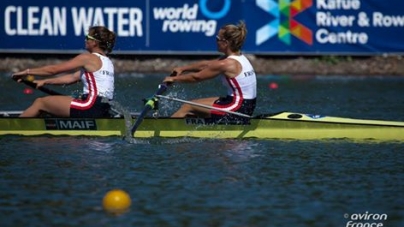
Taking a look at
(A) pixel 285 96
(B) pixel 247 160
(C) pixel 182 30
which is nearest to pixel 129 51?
(C) pixel 182 30

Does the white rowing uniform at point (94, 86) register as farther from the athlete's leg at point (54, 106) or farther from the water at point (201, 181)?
the water at point (201, 181)

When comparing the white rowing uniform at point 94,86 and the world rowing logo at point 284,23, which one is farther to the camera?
the world rowing logo at point 284,23

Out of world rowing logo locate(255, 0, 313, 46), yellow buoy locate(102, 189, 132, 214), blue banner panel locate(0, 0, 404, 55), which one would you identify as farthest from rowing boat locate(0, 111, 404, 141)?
world rowing logo locate(255, 0, 313, 46)

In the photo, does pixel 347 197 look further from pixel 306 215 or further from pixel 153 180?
pixel 153 180

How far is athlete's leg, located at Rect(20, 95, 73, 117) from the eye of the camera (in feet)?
47.2

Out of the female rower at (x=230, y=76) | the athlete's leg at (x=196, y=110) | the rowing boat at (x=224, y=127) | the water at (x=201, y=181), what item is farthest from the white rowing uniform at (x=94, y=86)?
the athlete's leg at (x=196, y=110)

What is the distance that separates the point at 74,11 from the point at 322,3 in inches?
222

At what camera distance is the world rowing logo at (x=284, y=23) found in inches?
977

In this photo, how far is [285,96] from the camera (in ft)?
68.7

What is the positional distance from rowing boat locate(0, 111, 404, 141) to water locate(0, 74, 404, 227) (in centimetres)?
12

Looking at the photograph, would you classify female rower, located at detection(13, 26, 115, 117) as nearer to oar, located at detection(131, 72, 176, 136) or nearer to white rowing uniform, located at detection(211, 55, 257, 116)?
oar, located at detection(131, 72, 176, 136)

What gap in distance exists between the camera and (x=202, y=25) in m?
24.8

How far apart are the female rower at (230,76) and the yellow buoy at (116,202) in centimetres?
430

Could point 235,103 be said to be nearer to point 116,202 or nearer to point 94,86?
point 94,86
